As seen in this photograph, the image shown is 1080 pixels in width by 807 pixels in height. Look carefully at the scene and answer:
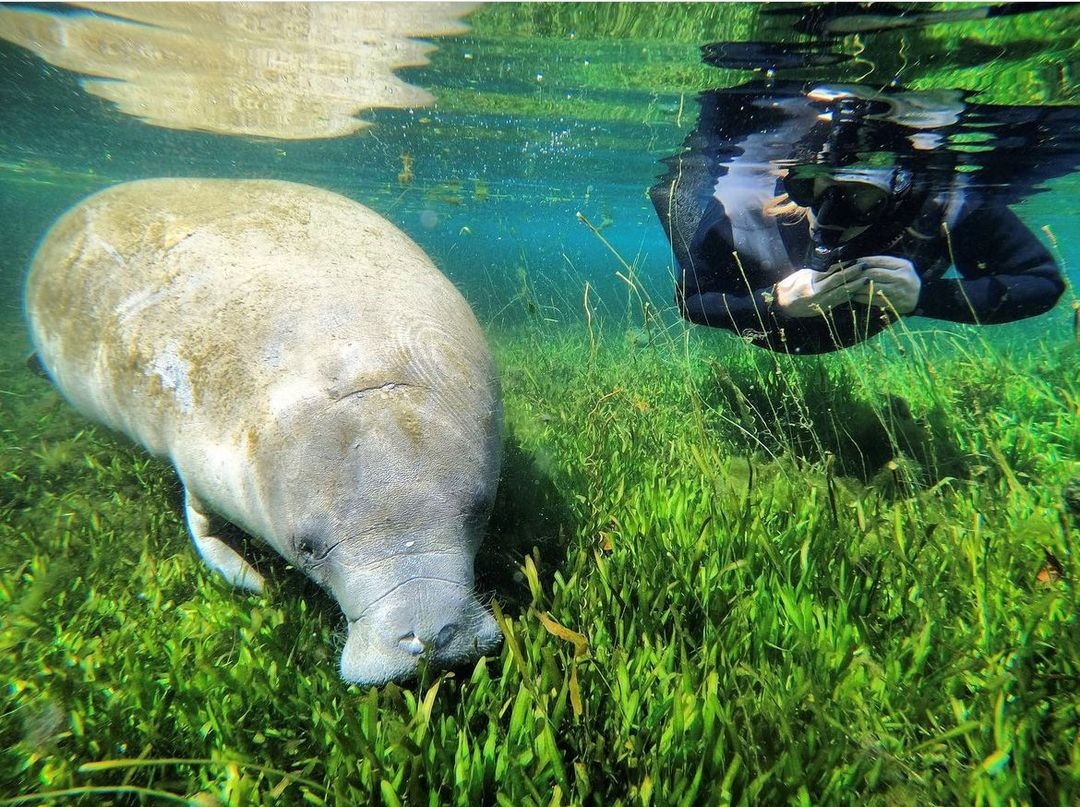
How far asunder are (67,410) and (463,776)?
6.90m

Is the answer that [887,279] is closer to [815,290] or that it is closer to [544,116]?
[815,290]

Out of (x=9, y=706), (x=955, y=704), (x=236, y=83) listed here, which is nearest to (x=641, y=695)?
(x=955, y=704)

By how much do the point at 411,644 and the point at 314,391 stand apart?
1.15 m

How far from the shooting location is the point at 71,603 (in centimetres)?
299

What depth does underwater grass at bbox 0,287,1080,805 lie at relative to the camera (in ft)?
5.47

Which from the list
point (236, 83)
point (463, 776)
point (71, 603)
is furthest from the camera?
point (236, 83)

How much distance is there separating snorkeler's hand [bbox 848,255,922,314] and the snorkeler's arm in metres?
0.55

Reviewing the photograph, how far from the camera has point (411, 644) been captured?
2041 millimetres

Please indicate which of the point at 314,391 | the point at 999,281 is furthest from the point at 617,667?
the point at 999,281

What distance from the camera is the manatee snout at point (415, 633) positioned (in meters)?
2.03

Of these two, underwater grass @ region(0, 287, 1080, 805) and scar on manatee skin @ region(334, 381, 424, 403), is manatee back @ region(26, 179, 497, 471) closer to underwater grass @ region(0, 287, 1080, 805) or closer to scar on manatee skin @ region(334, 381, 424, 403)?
scar on manatee skin @ region(334, 381, 424, 403)

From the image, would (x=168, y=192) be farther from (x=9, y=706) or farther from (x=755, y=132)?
(x=755, y=132)

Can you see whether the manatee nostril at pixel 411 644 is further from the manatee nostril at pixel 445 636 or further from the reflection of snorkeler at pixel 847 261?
the reflection of snorkeler at pixel 847 261

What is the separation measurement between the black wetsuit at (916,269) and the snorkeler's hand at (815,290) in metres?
0.16
